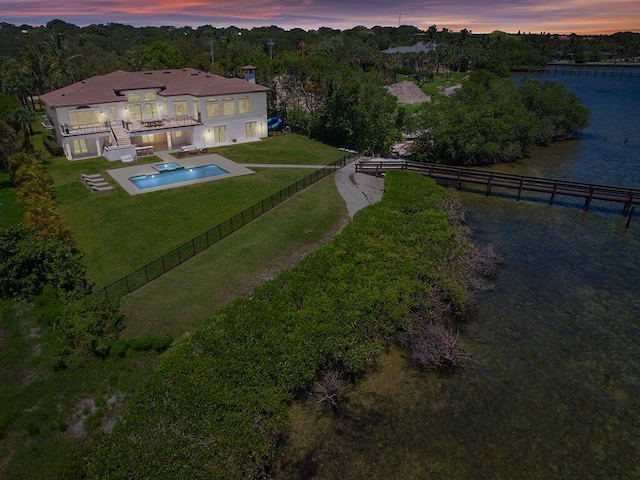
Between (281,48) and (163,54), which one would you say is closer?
(163,54)

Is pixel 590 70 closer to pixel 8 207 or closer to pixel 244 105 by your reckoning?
pixel 244 105

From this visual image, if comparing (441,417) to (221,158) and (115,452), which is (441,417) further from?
(221,158)

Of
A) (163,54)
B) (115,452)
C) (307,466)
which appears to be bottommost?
(307,466)

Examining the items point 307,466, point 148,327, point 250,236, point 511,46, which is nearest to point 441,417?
point 307,466

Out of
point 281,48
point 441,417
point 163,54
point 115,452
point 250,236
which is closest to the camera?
point 115,452

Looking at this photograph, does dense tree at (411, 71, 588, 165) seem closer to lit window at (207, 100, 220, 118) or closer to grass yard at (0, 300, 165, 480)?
lit window at (207, 100, 220, 118)

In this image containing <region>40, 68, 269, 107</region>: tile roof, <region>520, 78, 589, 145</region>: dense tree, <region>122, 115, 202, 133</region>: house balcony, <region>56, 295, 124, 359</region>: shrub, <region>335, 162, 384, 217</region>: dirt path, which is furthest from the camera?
<region>520, 78, 589, 145</region>: dense tree

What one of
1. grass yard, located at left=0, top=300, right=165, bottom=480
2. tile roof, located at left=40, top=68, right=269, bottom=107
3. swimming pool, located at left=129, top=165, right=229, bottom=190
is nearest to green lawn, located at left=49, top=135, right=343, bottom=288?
swimming pool, located at left=129, top=165, right=229, bottom=190

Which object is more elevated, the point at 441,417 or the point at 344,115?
the point at 344,115
